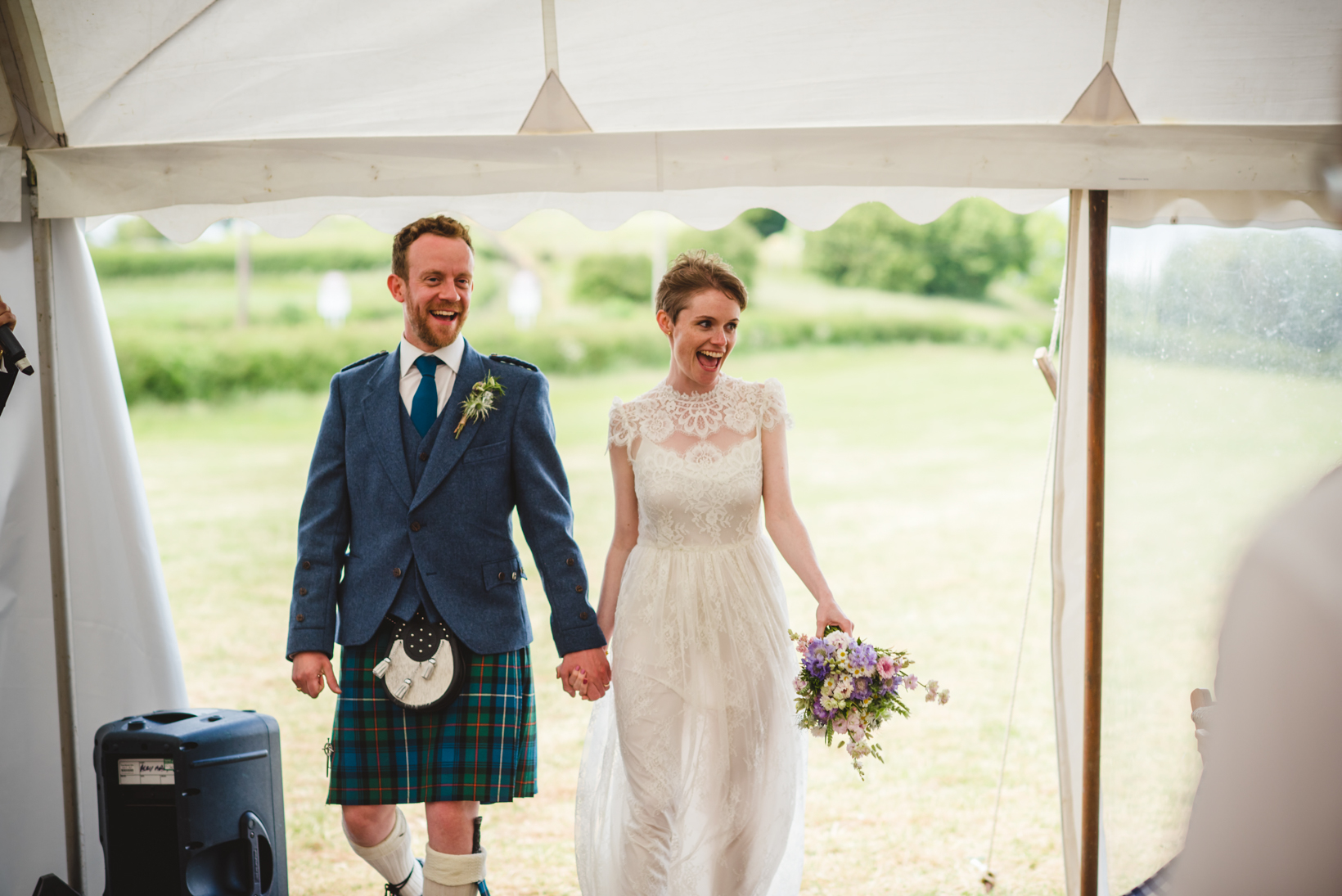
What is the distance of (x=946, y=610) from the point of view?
11.2 meters

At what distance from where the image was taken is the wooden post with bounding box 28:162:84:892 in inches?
136

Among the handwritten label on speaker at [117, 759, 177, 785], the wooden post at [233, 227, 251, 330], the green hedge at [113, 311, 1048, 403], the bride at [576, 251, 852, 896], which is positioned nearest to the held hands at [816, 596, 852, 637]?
the bride at [576, 251, 852, 896]

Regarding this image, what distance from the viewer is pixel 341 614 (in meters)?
3.18

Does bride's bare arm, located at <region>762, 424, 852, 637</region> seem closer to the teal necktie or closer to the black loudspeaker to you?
the teal necktie

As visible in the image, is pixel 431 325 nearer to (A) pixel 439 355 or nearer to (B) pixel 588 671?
(A) pixel 439 355

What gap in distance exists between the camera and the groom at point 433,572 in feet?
10.2

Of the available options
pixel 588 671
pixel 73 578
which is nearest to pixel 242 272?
pixel 73 578

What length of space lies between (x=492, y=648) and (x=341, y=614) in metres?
0.49

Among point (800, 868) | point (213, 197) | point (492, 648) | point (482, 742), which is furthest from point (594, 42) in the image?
point (800, 868)

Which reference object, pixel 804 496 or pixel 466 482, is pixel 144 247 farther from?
pixel 466 482

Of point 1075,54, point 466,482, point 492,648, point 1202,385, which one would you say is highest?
point 1075,54

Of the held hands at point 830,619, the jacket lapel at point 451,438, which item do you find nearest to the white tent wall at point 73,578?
the jacket lapel at point 451,438

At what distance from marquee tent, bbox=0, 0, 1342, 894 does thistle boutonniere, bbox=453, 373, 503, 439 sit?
0.64m

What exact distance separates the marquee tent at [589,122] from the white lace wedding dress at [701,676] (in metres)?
0.83
